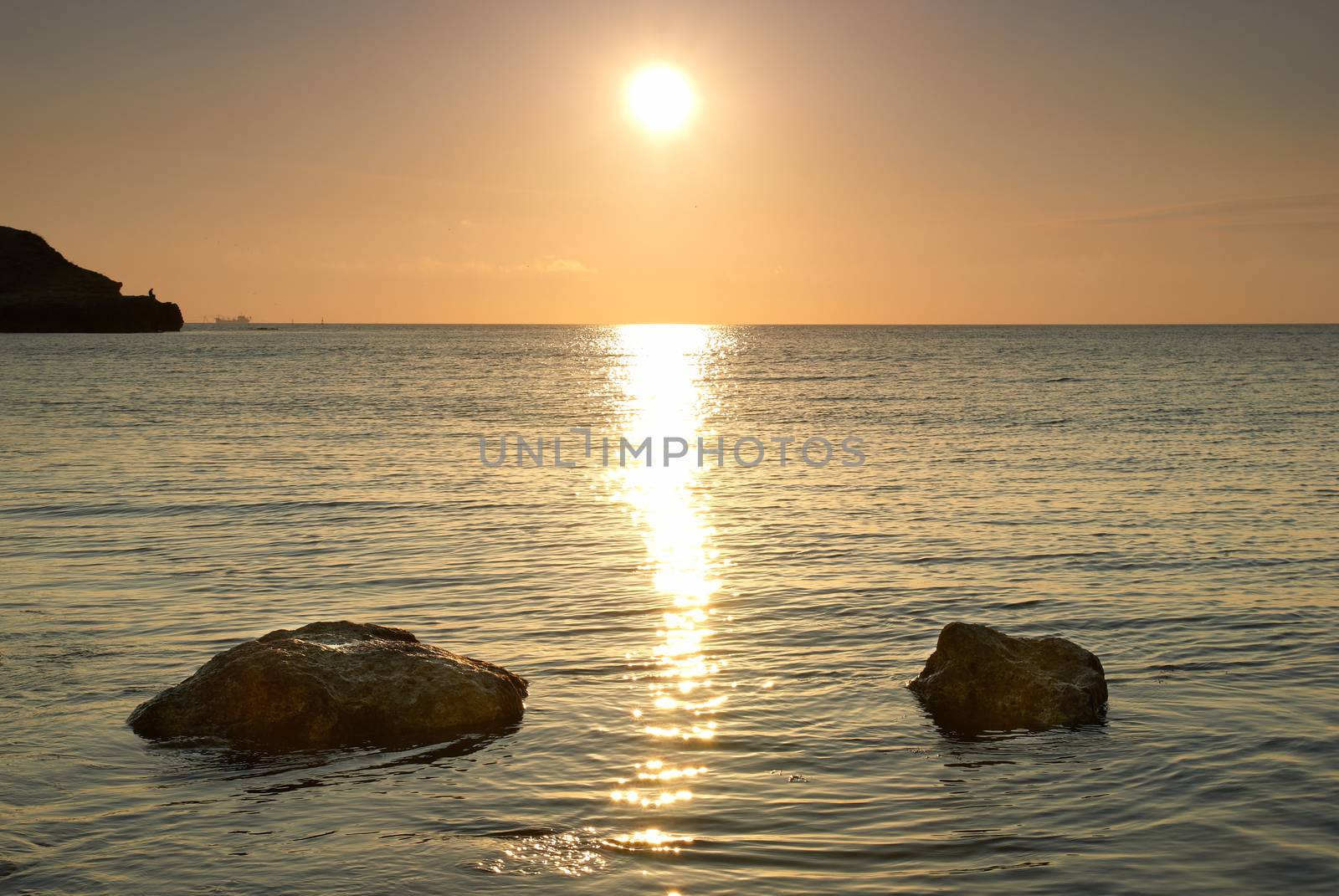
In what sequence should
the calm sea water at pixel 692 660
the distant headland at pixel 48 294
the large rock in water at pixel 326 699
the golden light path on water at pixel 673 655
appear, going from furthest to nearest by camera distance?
the distant headland at pixel 48 294 < the large rock in water at pixel 326 699 < the golden light path on water at pixel 673 655 < the calm sea water at pixel 692 660

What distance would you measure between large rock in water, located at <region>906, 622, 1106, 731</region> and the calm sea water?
0.39 meters

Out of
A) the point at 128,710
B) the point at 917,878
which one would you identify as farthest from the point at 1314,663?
the point at 128,710

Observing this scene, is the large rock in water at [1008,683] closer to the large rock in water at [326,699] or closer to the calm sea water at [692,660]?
the calm sea water at [692,660]

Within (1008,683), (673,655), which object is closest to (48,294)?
(673,655)

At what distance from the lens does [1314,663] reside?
1405 cm

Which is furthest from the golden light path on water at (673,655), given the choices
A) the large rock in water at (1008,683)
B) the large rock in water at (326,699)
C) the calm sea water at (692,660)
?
the large rock in water at (1008,683)

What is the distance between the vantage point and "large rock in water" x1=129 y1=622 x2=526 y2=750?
11320 mm

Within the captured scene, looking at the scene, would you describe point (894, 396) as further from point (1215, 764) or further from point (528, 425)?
point (1215, 764)

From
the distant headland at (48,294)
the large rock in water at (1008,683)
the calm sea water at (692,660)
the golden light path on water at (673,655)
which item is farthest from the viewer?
the distant headland at (48,294)

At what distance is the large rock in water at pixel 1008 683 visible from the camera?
11.9m

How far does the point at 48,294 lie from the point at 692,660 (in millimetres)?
199650

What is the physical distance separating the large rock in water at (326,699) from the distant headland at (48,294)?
643 ft

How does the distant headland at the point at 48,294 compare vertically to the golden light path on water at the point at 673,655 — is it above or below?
above

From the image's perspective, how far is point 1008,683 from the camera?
12203mm
